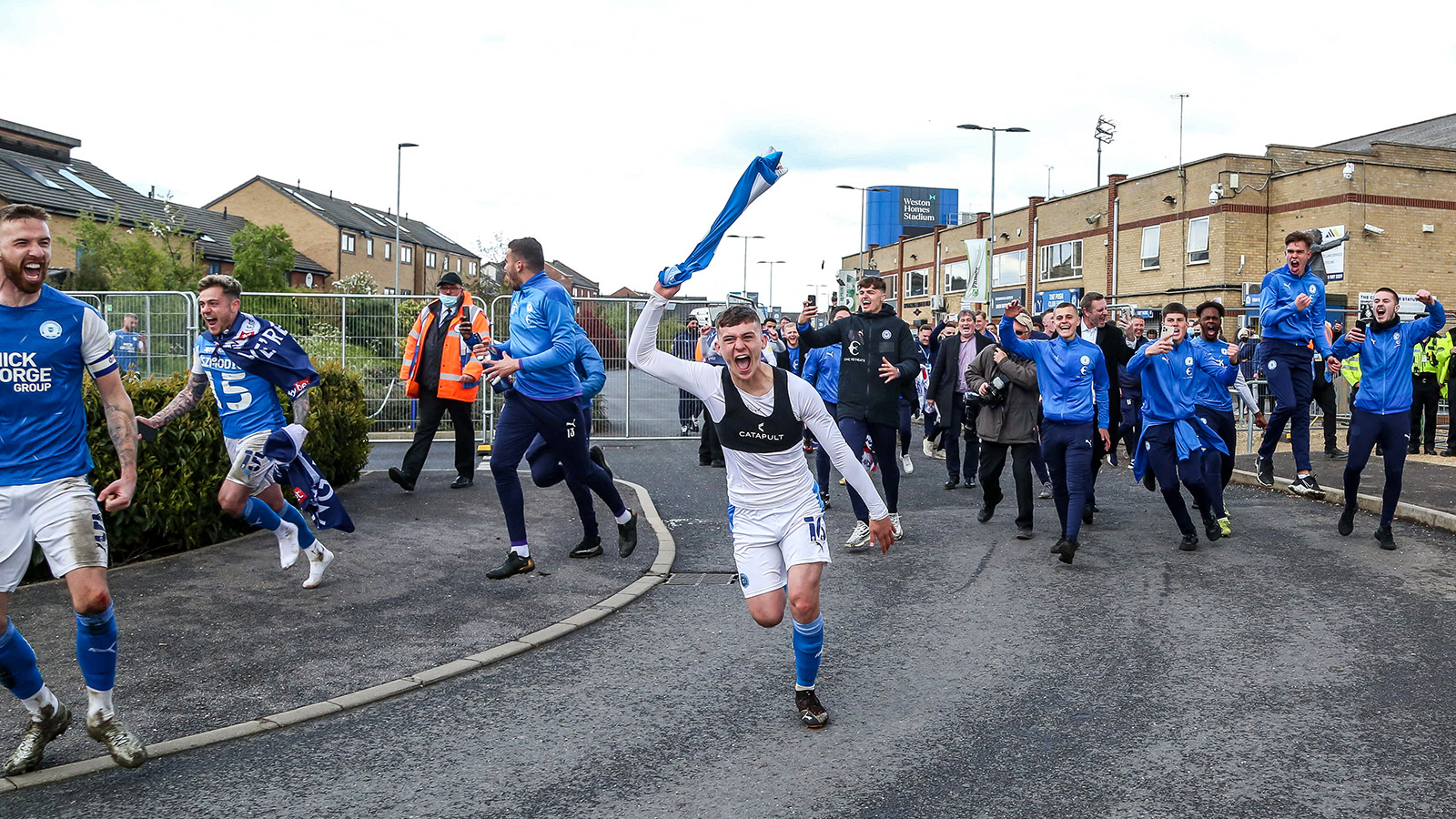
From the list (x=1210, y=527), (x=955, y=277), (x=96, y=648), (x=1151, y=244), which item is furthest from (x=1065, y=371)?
(x=955, y=277)

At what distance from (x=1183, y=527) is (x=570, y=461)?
4.76 m

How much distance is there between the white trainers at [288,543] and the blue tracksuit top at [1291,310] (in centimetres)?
855

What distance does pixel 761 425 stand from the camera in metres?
4.96

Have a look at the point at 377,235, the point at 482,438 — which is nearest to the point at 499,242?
the point at 377,235

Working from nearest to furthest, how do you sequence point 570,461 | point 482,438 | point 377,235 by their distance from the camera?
1. point 570,461
2. point 482,438
3. point 377,235

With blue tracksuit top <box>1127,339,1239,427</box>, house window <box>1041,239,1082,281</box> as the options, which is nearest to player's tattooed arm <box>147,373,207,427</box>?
blue tracksuit top <box>1127,339,1239,427</box>

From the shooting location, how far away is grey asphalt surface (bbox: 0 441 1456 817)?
4.00 meters

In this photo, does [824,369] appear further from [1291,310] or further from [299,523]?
[299,523]

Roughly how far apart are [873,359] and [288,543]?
4.51 metres

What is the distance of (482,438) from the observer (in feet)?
54.7

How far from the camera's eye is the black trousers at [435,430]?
35.0 feet

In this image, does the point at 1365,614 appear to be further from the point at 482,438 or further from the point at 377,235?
the point at 377,235

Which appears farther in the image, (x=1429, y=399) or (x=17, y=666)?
(x=1429, y=399)

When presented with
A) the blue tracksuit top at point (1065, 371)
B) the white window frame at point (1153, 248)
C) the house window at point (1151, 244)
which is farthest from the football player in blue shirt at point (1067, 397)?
the house window at point (1151, 244)
